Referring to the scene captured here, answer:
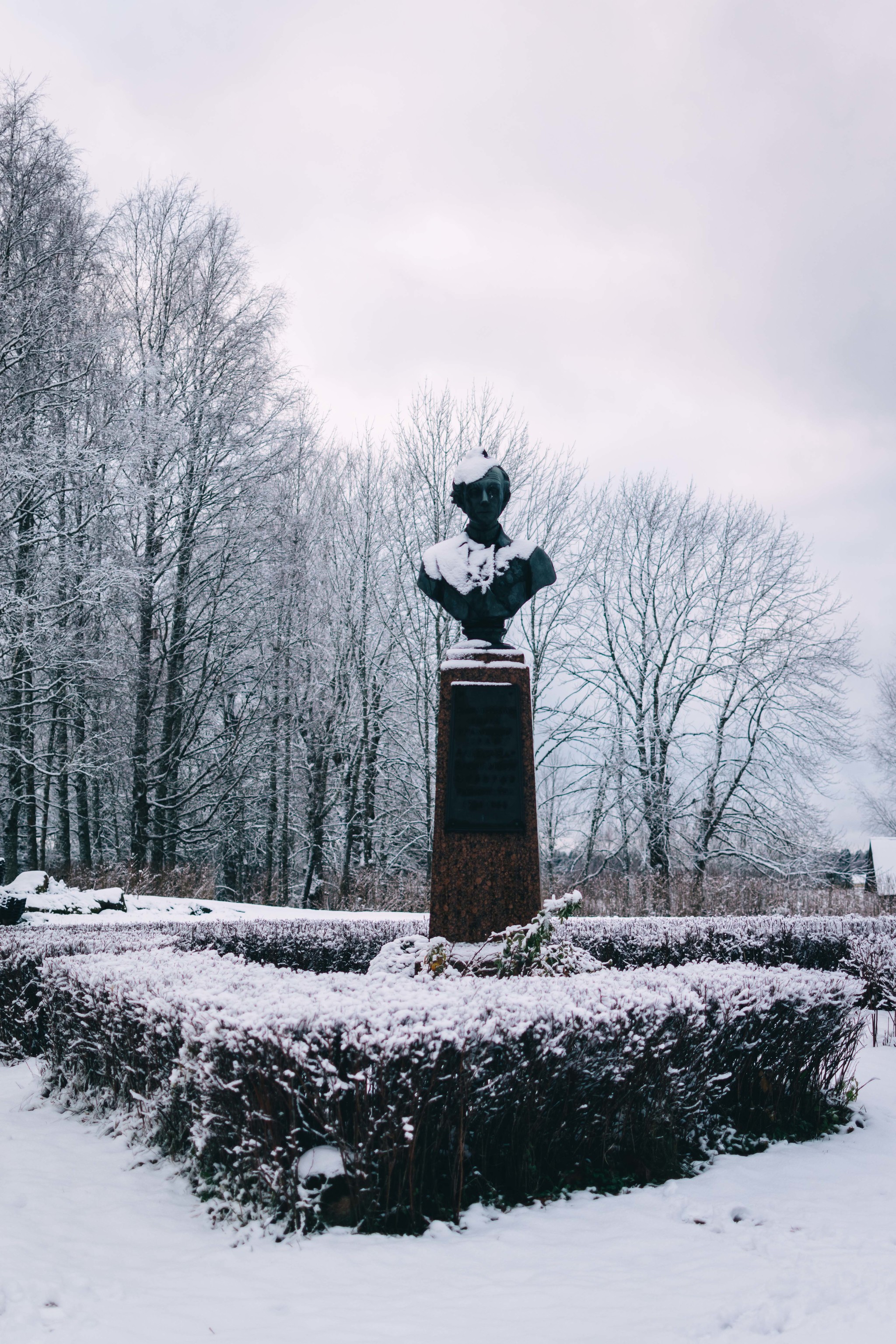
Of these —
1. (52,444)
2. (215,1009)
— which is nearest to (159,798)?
(52,444)

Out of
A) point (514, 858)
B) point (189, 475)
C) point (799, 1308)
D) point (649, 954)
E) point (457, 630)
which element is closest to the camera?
point (799, 1308)

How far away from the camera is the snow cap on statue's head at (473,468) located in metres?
6.79

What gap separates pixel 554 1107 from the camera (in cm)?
367

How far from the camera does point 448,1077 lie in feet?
11.2

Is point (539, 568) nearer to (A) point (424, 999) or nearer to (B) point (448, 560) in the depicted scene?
(B) point (448, 560)

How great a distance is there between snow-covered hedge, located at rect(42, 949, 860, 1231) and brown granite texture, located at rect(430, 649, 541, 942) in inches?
53.2

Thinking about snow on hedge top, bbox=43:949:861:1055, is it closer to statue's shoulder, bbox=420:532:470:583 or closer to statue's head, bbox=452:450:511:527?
statue's shoulder, bbox=420:532:470:583

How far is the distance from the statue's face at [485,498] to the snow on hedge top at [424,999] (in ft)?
11.5

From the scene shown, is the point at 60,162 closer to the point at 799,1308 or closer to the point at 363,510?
the point at 363,510

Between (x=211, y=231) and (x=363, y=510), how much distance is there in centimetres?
696

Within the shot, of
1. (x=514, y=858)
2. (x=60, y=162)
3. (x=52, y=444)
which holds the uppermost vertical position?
(x=60, y=162)

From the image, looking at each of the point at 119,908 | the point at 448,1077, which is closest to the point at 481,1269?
the point at 448,1077

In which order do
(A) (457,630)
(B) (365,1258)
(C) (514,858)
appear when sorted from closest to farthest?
1. (B) (365,1258)
2. (C) (514,858)
3. (A) (457,630)

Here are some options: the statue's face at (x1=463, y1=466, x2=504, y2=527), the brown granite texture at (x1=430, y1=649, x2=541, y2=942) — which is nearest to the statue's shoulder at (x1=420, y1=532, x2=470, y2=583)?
the statue's face at (x1=463, y1=466, x2=504, y2=527)
